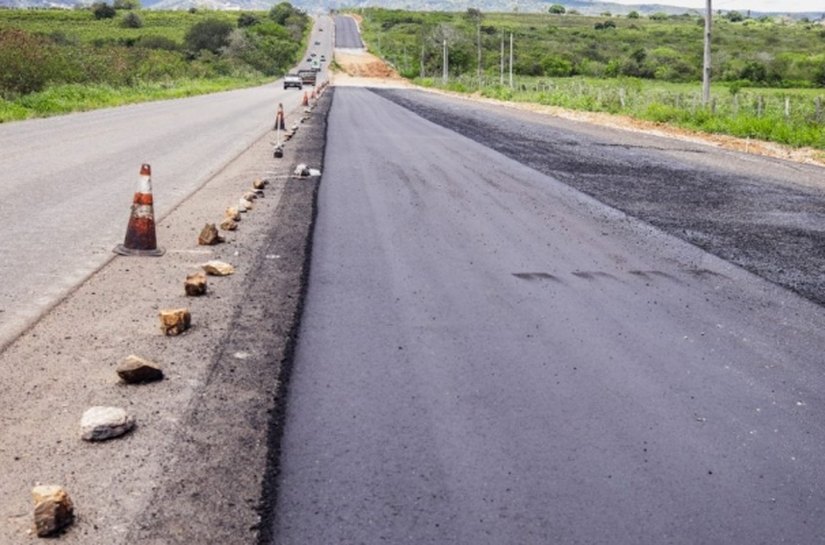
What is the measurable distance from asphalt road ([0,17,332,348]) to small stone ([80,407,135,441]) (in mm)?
1768

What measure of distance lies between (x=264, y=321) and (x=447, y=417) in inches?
82.8

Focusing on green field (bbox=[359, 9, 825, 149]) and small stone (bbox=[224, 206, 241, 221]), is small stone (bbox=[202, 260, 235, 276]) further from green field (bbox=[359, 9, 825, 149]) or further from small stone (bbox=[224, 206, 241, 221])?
green field (bbox=[359, 9, 825, 149])

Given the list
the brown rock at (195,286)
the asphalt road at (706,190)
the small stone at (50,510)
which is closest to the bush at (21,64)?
the asphalt road at (706,190)

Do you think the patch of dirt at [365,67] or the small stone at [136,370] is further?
the patch of dirt at [365,67]

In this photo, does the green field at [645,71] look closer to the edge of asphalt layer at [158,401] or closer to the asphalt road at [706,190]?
the asphalt road at [706,190]

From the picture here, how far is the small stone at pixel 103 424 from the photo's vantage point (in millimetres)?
4188

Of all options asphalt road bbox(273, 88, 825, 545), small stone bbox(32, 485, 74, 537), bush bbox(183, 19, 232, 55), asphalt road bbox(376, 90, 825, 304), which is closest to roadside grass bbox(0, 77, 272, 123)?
asphalt road bbox(376, 90, 825, 304)

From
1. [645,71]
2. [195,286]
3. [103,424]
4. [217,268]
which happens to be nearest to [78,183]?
[217,268]

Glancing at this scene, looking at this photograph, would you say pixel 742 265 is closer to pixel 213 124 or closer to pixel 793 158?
pixel 793 158

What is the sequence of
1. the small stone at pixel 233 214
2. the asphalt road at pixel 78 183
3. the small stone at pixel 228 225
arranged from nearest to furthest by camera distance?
the asphalt road at pixel 78 183
the small stone at pixel 228 225
the small stone at pixel 233 214

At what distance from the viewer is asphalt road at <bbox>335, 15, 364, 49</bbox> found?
461 ft

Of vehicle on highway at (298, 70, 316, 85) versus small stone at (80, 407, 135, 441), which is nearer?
small stone at (80, 407, 135, 441)

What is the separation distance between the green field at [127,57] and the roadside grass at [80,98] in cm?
5

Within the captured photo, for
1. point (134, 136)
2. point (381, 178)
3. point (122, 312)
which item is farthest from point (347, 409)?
point (134, 136)
